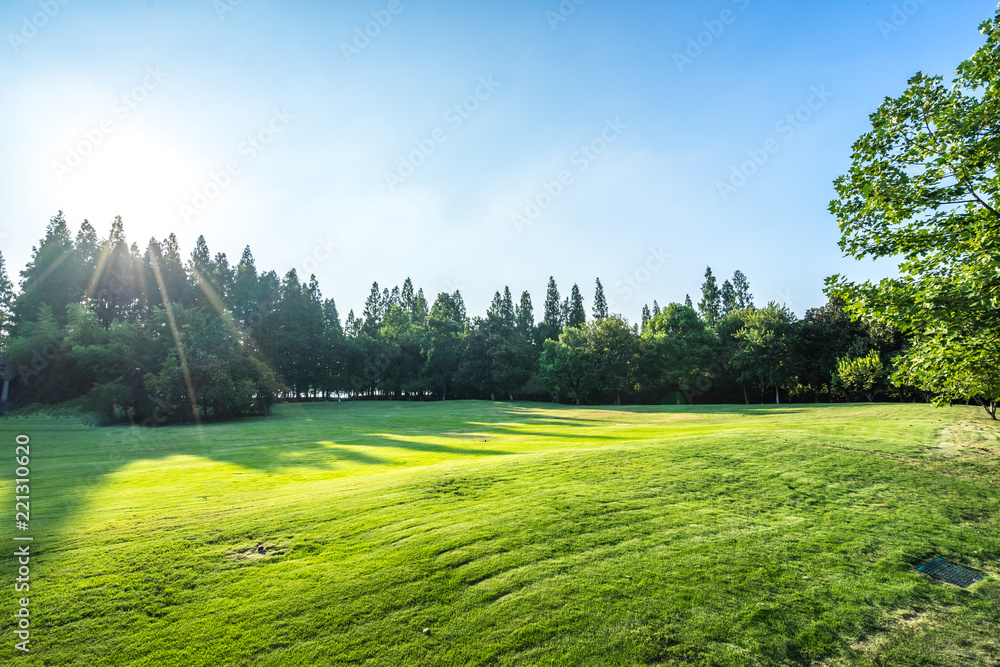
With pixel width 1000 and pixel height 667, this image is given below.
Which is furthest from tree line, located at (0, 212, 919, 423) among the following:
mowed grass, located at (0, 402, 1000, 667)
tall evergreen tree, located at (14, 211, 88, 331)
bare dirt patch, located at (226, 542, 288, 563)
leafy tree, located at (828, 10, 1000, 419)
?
bare dirt patch, located at (226, 542, 288, 563)

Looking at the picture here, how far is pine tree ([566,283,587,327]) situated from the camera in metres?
94.7

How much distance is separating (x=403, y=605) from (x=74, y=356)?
47.1m

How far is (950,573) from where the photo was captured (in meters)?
5.87

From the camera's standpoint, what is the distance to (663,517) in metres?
7.10

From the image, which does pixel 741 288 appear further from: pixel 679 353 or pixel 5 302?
pixel 5 302

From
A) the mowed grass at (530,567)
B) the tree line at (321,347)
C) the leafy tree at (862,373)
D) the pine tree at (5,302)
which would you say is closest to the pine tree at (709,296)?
the tree line at (321,347)

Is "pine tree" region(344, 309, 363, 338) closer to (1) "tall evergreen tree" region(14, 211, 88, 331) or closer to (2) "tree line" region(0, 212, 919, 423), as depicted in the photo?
(2) "tree line" region(0, 212, 919, 423)

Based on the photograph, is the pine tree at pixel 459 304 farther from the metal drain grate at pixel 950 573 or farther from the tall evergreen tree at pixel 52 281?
the metal drain grate at pixel 950 573

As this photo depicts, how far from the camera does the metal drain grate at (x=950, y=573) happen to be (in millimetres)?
5672

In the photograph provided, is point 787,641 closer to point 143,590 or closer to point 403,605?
point 403,605

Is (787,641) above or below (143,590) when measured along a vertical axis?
below

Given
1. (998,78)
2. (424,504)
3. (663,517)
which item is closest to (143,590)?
(424,504)

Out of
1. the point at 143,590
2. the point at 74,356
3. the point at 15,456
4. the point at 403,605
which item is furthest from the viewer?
the point at 74,356

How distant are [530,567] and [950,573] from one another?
554cm
